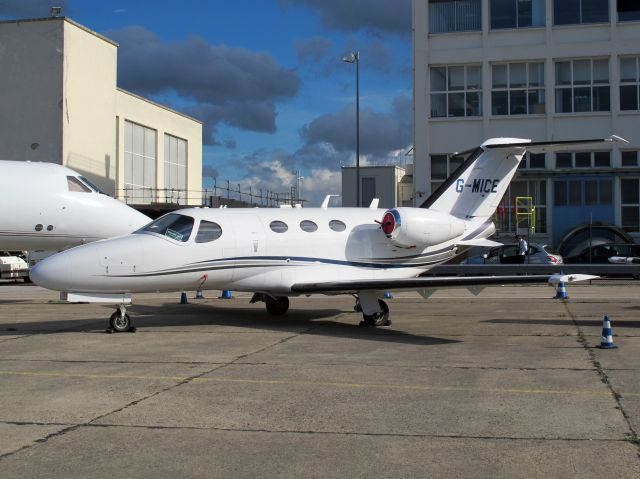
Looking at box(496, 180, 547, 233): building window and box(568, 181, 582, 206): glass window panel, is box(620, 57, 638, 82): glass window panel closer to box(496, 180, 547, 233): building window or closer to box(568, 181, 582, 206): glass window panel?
box(568, 181, 582, 206): glass window panel

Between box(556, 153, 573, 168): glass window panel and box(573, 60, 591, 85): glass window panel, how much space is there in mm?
4148

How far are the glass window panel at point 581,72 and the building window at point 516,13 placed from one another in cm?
310

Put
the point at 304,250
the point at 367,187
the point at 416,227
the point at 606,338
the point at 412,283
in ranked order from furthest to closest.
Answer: the point at 367,187, the point at 416,227, the point at 304,250, the point at 412,283, the point at 606,338

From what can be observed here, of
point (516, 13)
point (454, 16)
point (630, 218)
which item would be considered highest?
point (454, 16)

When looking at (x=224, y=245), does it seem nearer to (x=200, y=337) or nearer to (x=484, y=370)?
(x=200, y=337)

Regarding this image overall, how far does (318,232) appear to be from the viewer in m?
16.0

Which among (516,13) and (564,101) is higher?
(516,13)

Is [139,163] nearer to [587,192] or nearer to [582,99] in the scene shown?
[582,99]

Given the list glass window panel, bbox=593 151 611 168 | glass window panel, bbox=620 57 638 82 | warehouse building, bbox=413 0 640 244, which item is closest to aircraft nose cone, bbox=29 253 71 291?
warehouse building, bbox=413 0 640 244

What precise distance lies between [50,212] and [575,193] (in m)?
31.7

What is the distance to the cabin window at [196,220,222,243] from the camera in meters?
14.7

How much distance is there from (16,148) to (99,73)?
248 inches

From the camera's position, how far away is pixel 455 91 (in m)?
43.7

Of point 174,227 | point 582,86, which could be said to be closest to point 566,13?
point 582,86
